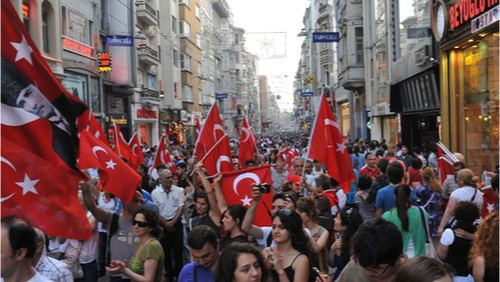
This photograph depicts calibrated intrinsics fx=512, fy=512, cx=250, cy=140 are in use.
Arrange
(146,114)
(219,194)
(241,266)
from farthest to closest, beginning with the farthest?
(146,114) < (219,194) < (241,266)

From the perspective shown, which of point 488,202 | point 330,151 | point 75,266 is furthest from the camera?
point 330,151

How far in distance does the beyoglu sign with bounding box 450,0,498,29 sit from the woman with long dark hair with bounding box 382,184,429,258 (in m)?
7.15

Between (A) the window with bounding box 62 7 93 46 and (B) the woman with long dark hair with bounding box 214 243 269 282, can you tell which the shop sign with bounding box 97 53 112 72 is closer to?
(A) the window with bounding box 62 7 93 46

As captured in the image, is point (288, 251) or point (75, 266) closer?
point (288, 251)

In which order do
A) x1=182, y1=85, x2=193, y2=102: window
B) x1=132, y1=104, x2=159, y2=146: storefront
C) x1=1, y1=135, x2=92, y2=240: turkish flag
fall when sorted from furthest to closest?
x1=182, y1=85, x2=193, y2=102: window < x1=132, y1=104, x2=159, y2=146: storefront < x1=1, y1=135, x2=92, y2=240: turkish flag

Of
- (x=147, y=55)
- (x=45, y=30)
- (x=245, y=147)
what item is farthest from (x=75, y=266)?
(x=147, y=55)

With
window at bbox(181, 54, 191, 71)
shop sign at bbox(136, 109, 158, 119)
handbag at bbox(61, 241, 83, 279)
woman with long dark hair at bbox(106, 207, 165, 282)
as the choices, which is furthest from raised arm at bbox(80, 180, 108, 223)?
window at bbox(181, 54, 191, 71)

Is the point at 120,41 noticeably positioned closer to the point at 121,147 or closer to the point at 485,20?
the point at 121,147

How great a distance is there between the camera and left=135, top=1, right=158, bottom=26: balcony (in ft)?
102

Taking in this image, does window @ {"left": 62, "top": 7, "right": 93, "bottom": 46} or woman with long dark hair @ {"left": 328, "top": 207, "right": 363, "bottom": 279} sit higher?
window @ {"left": 62, "top": 7, "right": 93, "bottom": 46}

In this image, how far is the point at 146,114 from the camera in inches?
1326

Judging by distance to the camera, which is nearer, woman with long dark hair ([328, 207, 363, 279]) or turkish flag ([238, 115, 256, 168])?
woman with long dark hair ([328, 207, 363, 279])

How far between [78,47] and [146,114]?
1140 centimetres

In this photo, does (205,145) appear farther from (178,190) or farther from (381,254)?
(381,254)
